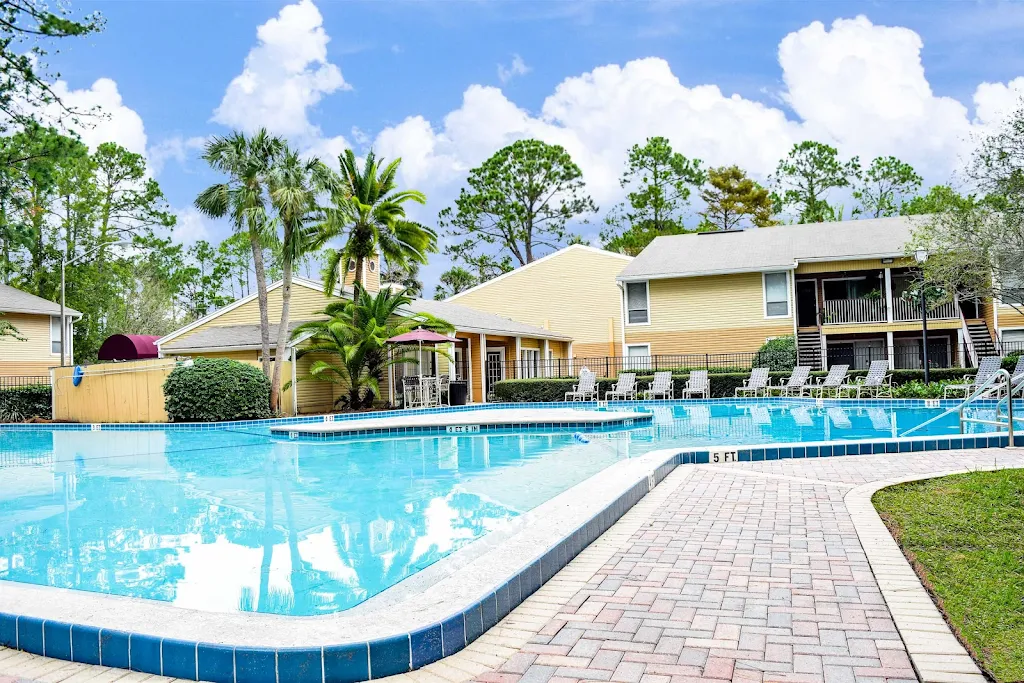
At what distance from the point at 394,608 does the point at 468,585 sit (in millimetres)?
405

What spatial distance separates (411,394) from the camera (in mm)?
23531

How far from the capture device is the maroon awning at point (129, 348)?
Answer: 27578 mm

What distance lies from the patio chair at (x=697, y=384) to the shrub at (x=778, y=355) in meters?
→ 3.48

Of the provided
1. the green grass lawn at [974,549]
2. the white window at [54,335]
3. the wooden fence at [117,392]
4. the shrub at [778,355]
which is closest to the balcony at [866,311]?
the shrub at [778,355]

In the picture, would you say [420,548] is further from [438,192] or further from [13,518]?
[438,192]

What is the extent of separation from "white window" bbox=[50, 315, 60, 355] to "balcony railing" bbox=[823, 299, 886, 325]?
102 feet

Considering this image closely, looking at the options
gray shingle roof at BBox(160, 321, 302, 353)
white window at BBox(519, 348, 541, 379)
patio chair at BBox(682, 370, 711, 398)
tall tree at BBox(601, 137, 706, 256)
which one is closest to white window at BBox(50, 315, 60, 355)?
gray shingle roof at BBox(160, 321, 302, 353)

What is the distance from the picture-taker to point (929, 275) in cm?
2047

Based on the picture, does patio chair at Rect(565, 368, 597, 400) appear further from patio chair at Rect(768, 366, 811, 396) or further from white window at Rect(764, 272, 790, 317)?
white window at Rect(764, 272, 790, 317)

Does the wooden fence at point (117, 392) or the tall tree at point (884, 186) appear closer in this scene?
the wooden fence at point (117, 392)

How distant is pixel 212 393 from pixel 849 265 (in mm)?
21775

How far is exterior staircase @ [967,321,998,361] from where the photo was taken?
26.0 meters

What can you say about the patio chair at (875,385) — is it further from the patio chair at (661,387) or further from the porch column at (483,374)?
the porch column at (483,374)

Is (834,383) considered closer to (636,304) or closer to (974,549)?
(636,304)
